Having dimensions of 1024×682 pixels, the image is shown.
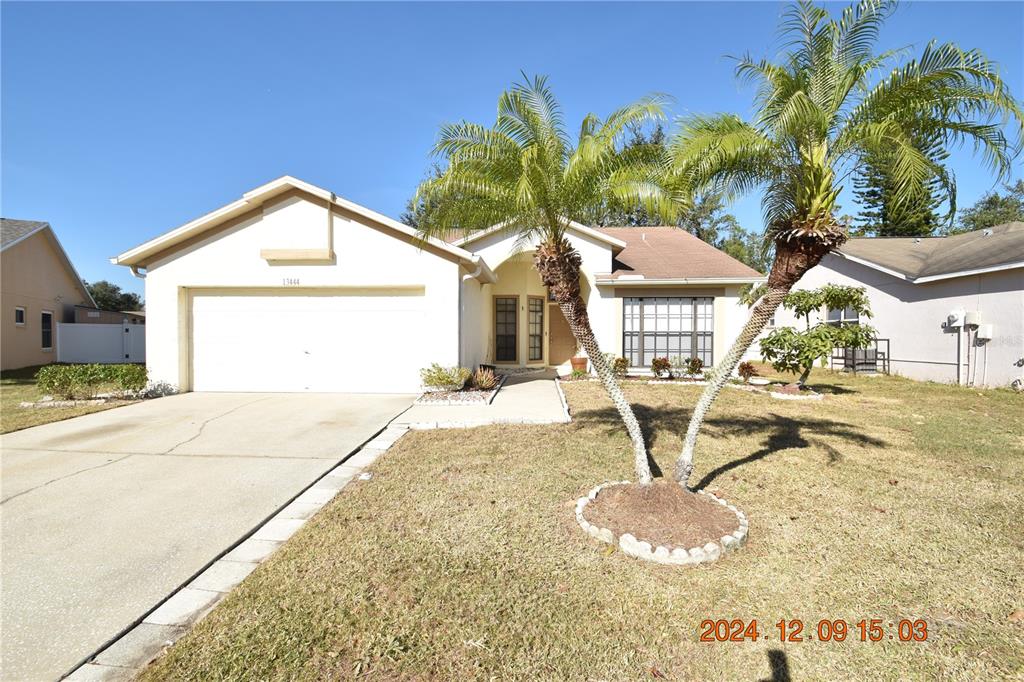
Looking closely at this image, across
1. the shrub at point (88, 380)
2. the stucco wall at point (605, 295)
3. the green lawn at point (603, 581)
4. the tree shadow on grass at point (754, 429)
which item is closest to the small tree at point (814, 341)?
the tree shadow on grass at point (754, 429)

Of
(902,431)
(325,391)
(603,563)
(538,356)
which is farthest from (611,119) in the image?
(538,356)

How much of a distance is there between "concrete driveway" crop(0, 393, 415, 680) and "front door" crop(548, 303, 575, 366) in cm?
914

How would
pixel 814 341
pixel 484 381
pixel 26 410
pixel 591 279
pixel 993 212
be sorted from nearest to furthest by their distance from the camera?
pixel 26 410
pixel 814 341
pixel 484 381
pixel 591 279
pixel 993 212

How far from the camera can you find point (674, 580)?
3396 mm

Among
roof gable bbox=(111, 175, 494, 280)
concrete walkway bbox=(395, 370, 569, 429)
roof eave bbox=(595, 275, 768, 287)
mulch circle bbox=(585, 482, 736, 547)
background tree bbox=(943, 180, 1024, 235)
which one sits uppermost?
background tree bbox=(943, 180, 1024, 235)

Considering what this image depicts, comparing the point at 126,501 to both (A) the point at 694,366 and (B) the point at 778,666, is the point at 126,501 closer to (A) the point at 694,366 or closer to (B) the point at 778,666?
(B) the point at 778,666

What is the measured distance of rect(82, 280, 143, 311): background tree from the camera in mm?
43406

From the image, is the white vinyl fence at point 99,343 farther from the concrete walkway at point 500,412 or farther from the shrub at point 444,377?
the concrete walkway at point 500,412

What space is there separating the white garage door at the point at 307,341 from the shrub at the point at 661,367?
7.43 metres

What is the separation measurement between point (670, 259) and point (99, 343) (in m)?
24.8

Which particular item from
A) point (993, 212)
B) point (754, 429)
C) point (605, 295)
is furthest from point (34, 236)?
point (993, 212)

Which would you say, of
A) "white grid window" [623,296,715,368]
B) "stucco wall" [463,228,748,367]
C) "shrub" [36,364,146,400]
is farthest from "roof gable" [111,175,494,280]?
"white grid window" [623,296,715,368]

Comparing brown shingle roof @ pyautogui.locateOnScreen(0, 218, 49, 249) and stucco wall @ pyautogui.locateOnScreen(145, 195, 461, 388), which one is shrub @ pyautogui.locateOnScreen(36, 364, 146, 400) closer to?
stucco wall @ pyautogui.locateOnScreen(145, 195, 461, 388)

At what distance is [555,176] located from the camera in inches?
205
